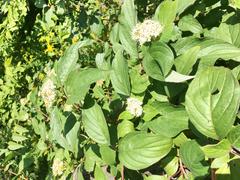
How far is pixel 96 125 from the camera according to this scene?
95cm

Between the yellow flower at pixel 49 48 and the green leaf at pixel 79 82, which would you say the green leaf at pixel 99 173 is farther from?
the yellow flower at pixel 49 48

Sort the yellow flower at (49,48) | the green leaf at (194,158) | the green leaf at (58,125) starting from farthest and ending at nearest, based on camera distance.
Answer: the yellow flower at (49,48), the green leaf at (58,125), the green leaf at (194,158)

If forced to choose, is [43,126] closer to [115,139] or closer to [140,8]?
[115,139]

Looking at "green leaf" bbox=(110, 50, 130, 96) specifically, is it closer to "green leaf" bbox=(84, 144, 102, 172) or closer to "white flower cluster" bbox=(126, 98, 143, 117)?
"white flower cluster" bbox=(126, 98, 143, 117)

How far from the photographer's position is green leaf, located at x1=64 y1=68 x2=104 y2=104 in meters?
0.92

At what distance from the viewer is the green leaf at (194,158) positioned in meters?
0.85

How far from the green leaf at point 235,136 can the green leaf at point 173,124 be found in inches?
5.9

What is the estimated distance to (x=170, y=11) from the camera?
952 millimetres

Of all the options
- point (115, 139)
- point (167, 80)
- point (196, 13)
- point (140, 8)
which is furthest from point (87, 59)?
point (167, 80)

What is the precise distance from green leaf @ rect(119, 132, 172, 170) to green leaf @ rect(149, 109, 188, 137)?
0.01 meters

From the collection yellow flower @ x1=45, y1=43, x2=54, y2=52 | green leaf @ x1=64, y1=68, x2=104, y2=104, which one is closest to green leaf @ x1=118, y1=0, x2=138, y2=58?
green leaf @ x1=64, y1=68, x2=104, y2=104

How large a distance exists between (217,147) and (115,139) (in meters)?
0.33

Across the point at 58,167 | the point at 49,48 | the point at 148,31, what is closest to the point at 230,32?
the point at 148,31

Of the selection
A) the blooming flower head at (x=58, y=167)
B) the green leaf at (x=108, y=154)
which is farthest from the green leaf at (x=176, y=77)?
the blooming flower head at (x=58, y=167)
